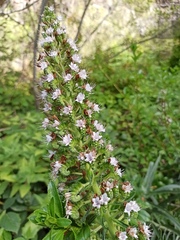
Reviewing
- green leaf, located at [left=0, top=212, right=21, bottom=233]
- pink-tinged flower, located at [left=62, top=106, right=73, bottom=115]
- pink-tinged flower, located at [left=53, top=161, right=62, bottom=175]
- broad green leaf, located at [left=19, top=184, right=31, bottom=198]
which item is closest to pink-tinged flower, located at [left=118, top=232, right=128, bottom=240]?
pink-tinged flower, located at [left=53, top=161, right=62, bottom=175]

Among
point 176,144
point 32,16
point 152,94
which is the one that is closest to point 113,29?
point 32,16

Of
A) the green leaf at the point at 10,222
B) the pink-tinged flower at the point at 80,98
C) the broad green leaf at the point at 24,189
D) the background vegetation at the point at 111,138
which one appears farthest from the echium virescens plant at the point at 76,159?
the broad green leaf at the point at 24,189

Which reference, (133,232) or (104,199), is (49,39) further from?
(133,232)

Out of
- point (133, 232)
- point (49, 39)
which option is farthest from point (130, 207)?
point (49, 39)

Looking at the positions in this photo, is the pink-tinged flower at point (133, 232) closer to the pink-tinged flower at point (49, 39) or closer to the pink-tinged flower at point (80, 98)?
the pink-tinged flower at point (80, 98)

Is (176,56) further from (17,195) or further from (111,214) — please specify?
A: (111,214)

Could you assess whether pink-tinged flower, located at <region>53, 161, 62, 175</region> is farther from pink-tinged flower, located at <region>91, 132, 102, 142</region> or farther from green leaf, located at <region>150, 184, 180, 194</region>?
green leaf, located at <region>150, 184, 180, 194</region>
